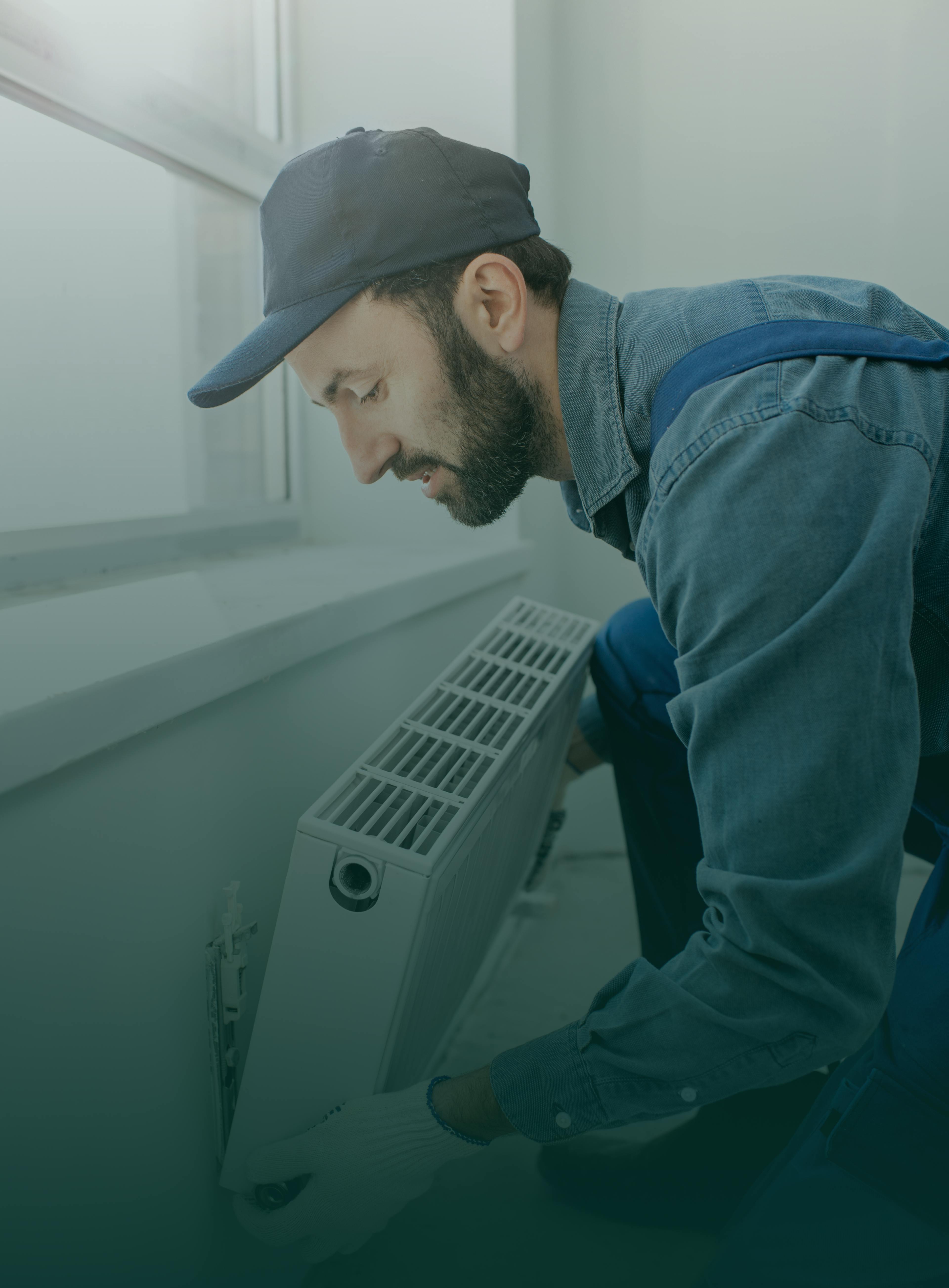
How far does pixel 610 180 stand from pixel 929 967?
4.81 feet

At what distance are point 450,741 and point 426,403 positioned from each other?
0.92 ft

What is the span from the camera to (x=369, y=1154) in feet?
2.10

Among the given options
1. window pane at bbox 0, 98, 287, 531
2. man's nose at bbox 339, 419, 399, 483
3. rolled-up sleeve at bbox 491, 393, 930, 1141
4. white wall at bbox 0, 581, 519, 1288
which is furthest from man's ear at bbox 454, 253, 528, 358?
window pane at bbox 0, 98, 287, 531

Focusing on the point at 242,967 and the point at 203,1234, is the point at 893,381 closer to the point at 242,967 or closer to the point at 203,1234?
the point at 242,967

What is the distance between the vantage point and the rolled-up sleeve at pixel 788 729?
511mm

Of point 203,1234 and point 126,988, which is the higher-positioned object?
point 126,988

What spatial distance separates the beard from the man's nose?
0.01 m

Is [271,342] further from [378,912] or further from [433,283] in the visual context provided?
[378,912]

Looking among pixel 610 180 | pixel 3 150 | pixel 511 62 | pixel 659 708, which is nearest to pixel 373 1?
pixel 511 62

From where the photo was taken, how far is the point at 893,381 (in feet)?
1.93

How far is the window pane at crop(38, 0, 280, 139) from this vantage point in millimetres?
938

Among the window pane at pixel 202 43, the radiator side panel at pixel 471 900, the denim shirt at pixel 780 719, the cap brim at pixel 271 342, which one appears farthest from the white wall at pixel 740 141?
the denim shirt at pixel 780 719

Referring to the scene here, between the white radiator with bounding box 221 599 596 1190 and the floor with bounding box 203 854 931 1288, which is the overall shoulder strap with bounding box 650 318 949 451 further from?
the floor with bounding box 203 854 931 1288

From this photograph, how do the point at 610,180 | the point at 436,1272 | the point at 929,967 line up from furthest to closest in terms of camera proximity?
the point at 610,180
the point at 436,1272
the point at 929,967
